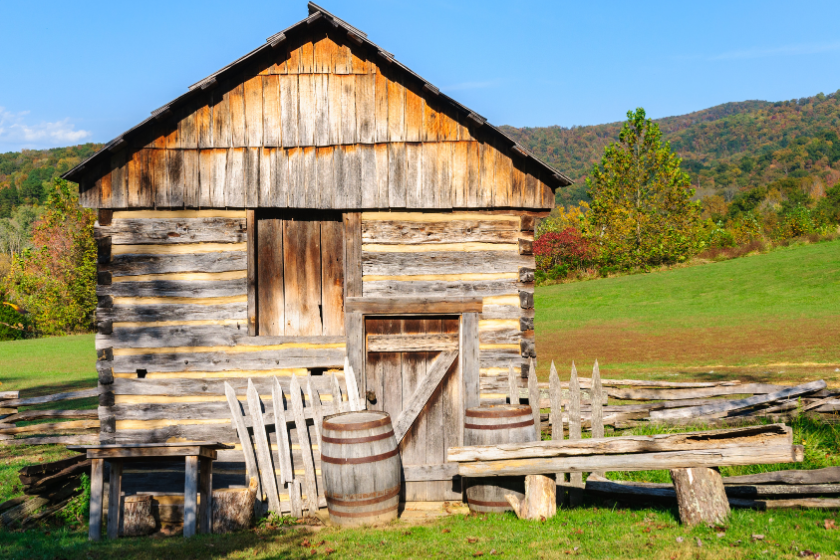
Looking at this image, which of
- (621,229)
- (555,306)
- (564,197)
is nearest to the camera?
(555,306)

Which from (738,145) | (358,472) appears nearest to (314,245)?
(358,472)

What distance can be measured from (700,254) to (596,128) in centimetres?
11169

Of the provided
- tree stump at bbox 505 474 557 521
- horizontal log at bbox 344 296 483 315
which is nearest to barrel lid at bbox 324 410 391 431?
horizontal log at bbox 344 296 483 315

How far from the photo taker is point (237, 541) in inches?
247

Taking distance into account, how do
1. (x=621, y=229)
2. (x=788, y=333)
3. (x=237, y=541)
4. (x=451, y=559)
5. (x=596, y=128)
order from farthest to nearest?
(x=596, y=128)
(x=621, y=229)
(x=788, y=333)
(x=237, y=541)
(x=451, y=559)

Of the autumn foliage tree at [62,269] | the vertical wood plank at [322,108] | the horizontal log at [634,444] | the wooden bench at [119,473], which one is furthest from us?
the autumn foliage tree at [62,269]

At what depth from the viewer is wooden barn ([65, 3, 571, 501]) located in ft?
25.8

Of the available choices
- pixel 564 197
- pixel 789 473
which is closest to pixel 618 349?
pixel 789 473

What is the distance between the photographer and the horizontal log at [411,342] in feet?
26.7

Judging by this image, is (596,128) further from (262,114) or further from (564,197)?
(262,114)

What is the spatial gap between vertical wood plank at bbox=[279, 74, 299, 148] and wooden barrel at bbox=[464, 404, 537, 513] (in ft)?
13.6

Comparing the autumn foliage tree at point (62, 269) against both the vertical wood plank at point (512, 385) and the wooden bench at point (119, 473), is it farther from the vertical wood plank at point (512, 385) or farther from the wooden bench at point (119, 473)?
the vertical wood plank at point (512, 385)

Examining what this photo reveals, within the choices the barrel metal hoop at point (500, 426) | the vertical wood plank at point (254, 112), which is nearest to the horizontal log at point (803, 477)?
the barrel metal hoop at point (500, 426)

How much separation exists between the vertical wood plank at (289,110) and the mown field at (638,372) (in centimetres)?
475
